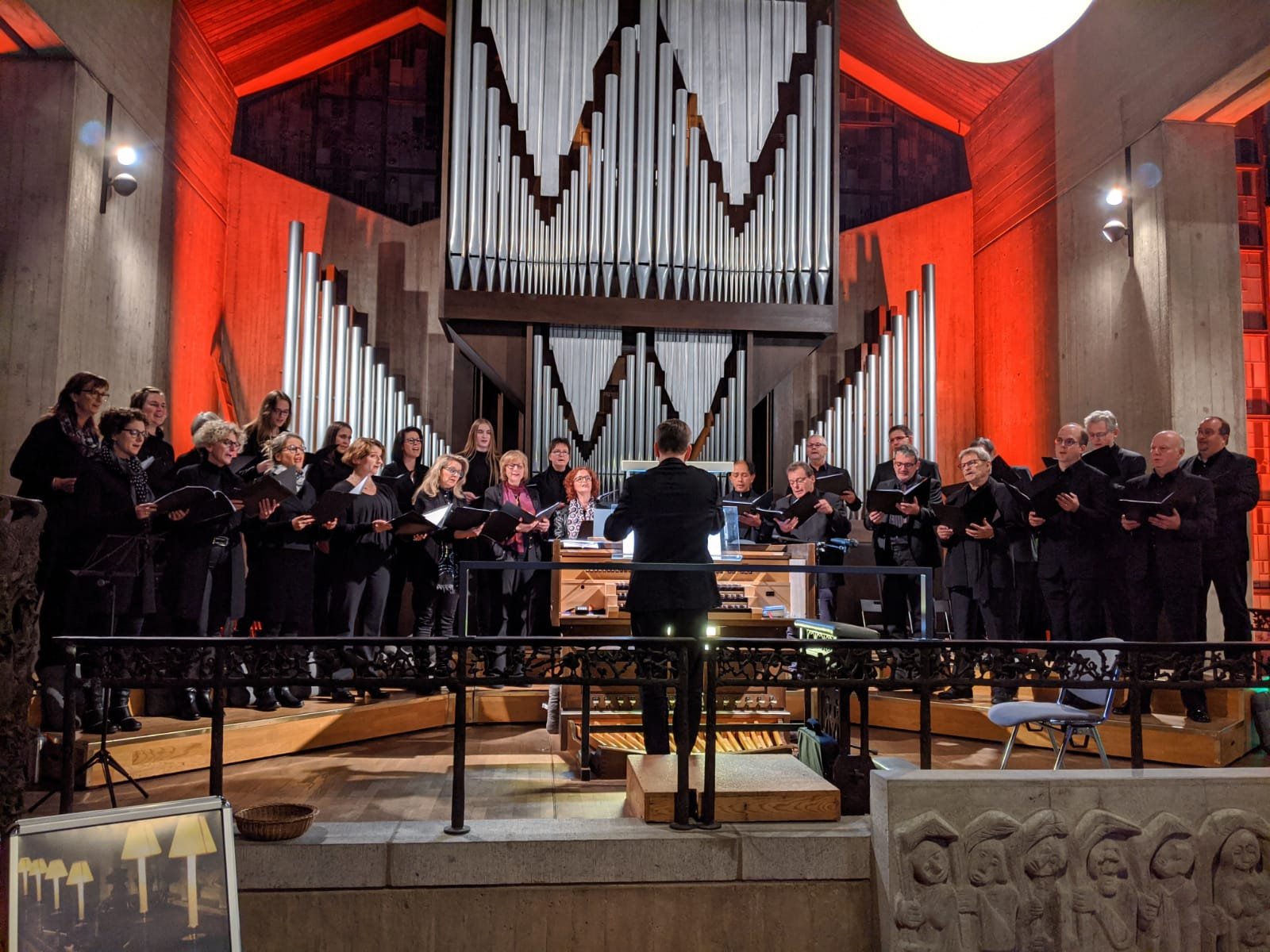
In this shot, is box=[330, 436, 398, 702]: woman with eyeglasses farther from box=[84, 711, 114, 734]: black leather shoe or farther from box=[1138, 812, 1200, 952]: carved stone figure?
box=[1138, 812, 1200, 952]: carved stone figure

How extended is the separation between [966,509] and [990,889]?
299 centimetres

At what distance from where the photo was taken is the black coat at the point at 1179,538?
5.22 m

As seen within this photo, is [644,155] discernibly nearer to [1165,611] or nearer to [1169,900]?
[1165,611]

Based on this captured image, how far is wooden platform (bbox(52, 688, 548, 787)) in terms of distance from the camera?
14.6 ft

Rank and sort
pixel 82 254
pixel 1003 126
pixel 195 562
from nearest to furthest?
pixel 195 562 → pixel 82 254 → pixel 1003 126

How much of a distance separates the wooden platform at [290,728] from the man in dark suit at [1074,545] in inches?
118

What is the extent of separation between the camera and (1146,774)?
3342mm

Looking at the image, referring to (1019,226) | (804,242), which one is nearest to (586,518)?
(804,242)

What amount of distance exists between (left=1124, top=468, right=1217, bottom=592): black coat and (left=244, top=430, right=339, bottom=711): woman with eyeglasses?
421cm

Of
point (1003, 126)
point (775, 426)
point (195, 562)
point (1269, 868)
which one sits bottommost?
point (1269, 868)

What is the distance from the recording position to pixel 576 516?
22.1ft

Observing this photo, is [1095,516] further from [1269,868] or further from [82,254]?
[82,254]

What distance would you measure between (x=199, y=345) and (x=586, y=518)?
3.93 metres

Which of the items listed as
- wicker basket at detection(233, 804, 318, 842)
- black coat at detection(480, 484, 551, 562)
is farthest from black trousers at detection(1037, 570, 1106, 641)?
wicker basket at detection(233, 804, 318, 842)
